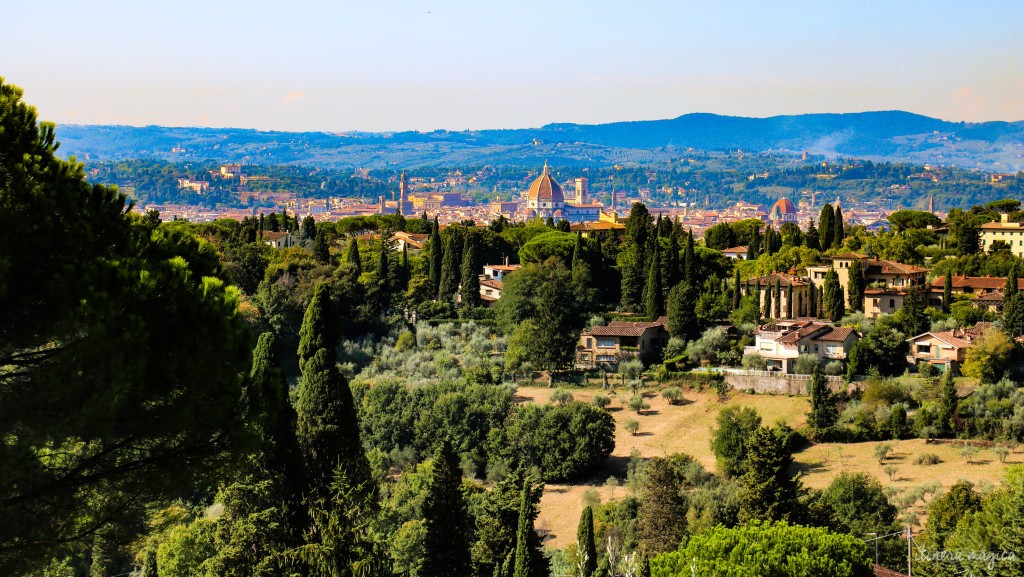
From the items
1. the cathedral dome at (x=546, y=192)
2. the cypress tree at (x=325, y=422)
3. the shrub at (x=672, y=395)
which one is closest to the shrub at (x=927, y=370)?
the shrub at (x=672, y=395)

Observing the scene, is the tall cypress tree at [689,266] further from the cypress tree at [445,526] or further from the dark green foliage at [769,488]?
the cypress tree at [445,526]

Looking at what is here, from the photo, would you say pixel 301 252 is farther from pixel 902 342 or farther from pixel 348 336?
pixel 902 342

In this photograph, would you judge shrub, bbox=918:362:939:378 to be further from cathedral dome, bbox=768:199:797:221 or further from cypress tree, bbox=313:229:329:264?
cathedral dome, bbox=768:199:797:221

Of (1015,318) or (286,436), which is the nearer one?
(286,436)

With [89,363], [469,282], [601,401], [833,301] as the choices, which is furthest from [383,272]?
[89,363]

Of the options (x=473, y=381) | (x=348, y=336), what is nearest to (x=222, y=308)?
(x=473, y=381)
